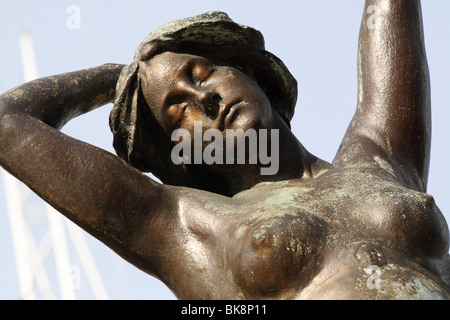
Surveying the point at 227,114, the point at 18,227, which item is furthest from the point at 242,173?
the point at 18,227

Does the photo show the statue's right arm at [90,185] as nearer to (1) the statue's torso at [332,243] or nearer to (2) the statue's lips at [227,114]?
(1) the statue's torso at [332,243]

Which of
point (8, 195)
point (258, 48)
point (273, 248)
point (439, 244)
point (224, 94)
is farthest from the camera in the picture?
point (8, 195)

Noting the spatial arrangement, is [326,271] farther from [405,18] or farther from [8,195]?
[8,195]

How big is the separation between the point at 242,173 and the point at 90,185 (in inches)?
34.0

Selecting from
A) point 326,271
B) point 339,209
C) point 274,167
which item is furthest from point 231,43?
point 326,271

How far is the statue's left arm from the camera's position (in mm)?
5125

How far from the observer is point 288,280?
13.5 ft

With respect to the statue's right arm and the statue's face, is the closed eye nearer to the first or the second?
the statue's face

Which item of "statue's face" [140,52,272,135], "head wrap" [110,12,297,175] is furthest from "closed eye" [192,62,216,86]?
"head wrap" [110,12,297,175]

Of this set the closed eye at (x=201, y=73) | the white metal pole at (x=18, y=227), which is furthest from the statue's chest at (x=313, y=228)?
the white metal pole at (x=18, y=227)

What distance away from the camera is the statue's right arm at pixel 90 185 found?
4.48 meters
